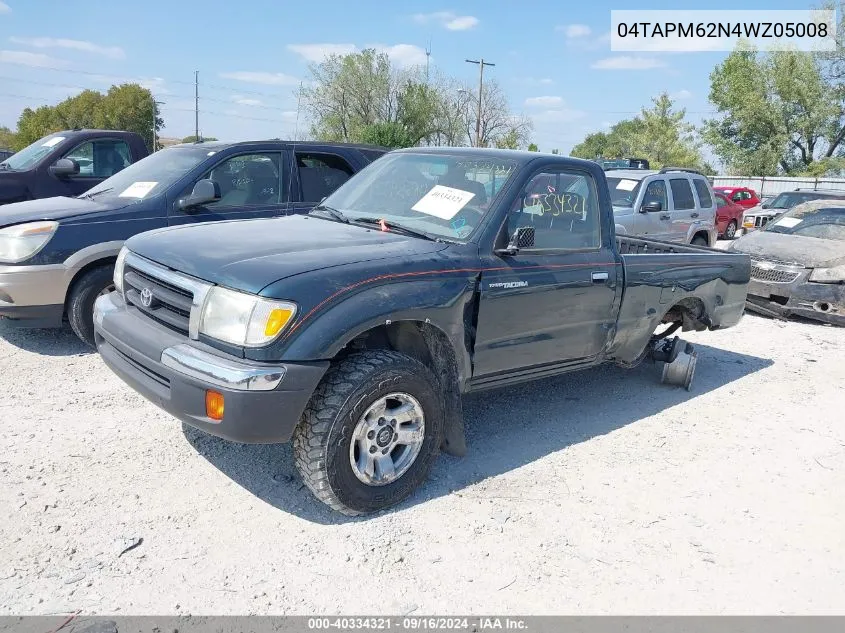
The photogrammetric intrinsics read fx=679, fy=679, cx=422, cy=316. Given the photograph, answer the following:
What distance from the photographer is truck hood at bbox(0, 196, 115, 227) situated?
217 inches

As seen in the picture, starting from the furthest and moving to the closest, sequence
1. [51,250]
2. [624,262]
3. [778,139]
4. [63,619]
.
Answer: [778,139] < [51,250] < [624,262] < [63,619]

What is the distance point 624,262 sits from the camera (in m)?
4.80

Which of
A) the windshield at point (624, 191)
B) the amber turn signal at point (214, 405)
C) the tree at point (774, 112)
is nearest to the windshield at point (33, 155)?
the amber turn signal at point (214, 405)

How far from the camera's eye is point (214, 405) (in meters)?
3.03

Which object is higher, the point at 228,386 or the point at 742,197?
the point at 742,197

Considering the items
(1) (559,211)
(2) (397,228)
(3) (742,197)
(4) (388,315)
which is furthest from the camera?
(3) (742,197)

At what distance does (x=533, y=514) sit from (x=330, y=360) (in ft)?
4.63

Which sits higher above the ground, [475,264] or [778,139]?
[778,139]

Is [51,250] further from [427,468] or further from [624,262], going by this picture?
[624,262]

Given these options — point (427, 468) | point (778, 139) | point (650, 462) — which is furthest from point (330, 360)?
point (778, 139)

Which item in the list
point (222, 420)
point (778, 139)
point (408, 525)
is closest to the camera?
point (222, 420)

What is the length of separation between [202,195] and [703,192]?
9877 mm

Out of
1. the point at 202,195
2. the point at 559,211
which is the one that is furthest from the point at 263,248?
the point at 202,195

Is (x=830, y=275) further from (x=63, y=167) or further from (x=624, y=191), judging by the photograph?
(x=63, y=167)
